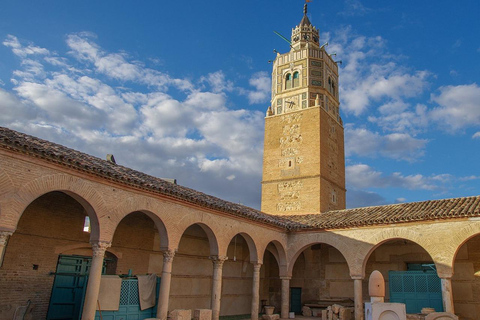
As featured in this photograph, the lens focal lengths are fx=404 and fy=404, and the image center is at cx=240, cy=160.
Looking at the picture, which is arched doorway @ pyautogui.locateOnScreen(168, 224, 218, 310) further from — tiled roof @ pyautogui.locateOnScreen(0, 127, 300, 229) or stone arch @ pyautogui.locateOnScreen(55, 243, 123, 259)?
stone arch @ pyautogui.locateOnScreen(55, 243, 123, 259)

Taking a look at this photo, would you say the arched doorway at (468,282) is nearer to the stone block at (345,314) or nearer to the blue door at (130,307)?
the stone block at (345,314)

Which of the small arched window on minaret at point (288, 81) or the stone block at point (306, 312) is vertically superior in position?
the small arched window on minaret at point (288, 81)

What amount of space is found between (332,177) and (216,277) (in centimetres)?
1409

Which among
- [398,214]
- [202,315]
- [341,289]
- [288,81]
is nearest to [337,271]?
[341,289]

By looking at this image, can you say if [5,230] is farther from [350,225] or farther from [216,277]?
[350,225]

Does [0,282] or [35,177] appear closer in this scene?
[35,177]

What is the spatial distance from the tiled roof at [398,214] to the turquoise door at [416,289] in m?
2.46

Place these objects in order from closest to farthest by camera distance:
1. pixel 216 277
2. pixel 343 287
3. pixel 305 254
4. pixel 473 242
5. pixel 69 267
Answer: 1. pixel 69 267
2. pixel 216 277
3. pixel 473 242
4. pixel 343 287
5. pixel 305 254

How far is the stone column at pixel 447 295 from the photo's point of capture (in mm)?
14180

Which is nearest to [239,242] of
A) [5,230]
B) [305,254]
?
[305,254]

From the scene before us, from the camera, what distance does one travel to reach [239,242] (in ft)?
67.4

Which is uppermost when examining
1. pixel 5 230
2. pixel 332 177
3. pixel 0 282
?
pixel 332 177

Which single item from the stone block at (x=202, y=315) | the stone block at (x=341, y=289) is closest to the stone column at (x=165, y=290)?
the stone block at (x=202, y=315)

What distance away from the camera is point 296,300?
69.2 ft
